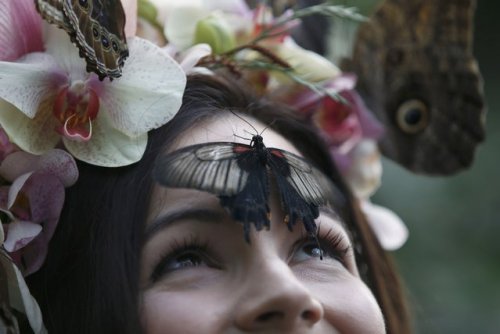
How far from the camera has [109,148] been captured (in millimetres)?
1560

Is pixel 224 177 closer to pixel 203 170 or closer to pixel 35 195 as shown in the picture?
pixel 203 170

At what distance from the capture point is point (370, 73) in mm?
2086

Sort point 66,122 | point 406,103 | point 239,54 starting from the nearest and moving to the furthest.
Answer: point 66,122 < point 239,54 < point 406,103

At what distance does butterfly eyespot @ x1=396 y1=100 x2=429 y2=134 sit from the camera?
2.04m

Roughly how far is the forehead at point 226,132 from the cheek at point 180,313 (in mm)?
278

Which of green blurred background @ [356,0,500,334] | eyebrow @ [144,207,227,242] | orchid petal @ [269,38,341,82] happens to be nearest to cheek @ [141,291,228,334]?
eyebrow @ [144,207,227,242]

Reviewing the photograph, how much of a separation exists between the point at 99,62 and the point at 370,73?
834 millimetres

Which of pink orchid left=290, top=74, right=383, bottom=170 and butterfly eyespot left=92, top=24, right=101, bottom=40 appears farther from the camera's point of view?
pink orchid left=290, top=74, right=383, bottom=170

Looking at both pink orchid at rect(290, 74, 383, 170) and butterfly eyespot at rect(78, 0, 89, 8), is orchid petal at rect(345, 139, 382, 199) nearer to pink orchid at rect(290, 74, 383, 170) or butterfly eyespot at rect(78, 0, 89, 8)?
pink orchid at rect(290, 74, 383, 170)

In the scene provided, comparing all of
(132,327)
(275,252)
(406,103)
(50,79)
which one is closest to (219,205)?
(275,252)

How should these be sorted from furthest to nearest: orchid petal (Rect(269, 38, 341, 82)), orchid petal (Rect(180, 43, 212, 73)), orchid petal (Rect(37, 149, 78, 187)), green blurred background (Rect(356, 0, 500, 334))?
green blurred background (Rect(356, 0, 500, 334)), orchid petal (Rect(269, 38, 341, 82)), orchid petal (Rect(180, 43, 212, 73)), orchid petal (Rect(37, 149, 78, 187))

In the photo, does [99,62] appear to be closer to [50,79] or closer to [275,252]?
[50,79]

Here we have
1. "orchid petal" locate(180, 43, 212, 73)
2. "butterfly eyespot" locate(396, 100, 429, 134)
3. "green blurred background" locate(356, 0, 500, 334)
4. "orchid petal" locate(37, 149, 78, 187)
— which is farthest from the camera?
"green blurred background" locate(356, 0, 500, 334)

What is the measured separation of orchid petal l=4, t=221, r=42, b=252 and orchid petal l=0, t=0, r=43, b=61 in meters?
0.29
